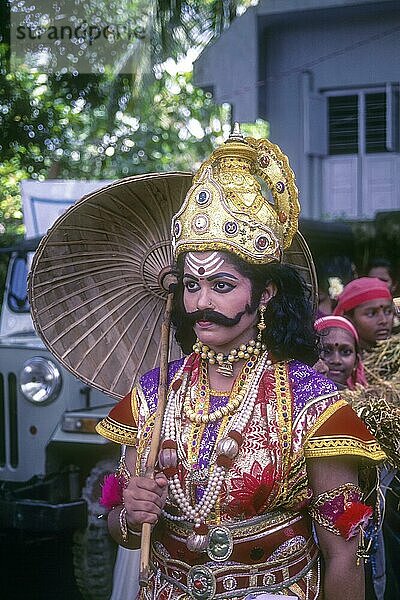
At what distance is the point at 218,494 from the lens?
2.44 m

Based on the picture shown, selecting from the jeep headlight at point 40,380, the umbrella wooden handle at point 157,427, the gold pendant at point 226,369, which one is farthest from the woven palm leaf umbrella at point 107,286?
the jeep headlight at point 40,380

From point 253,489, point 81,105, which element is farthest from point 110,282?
point 81,105

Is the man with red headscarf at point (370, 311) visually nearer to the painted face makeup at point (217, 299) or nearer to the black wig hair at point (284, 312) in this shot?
the black wig hair at point (284, 312)

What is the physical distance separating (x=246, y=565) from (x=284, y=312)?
2.30 feet

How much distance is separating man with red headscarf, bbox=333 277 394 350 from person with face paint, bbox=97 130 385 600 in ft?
8.32

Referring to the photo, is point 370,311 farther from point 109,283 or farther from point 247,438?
point 247,438

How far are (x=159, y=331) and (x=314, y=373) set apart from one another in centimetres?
67

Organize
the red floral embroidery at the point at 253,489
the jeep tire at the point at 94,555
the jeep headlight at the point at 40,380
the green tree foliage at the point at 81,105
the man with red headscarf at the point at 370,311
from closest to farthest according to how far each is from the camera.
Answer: the red floral embroidery at the point at 253,489
the man with red headscarf at the point at 370,311
the jeep tire at the point at 94,555
the jeep headlight at the point at 40,380
the green tree foliage at the point at 81,105

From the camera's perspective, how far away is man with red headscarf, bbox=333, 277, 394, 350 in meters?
5.08

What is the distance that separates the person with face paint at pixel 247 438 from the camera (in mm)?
2432

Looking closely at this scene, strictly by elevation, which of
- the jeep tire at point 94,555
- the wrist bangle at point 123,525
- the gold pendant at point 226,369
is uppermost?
the gold pendant at point 226,369

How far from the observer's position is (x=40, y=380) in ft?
19.9

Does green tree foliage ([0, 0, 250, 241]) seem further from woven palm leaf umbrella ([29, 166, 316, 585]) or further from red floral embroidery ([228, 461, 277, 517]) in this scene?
red floral embroidery ([228, 461, 277, 517])

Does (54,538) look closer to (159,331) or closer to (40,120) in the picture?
(159,331)
